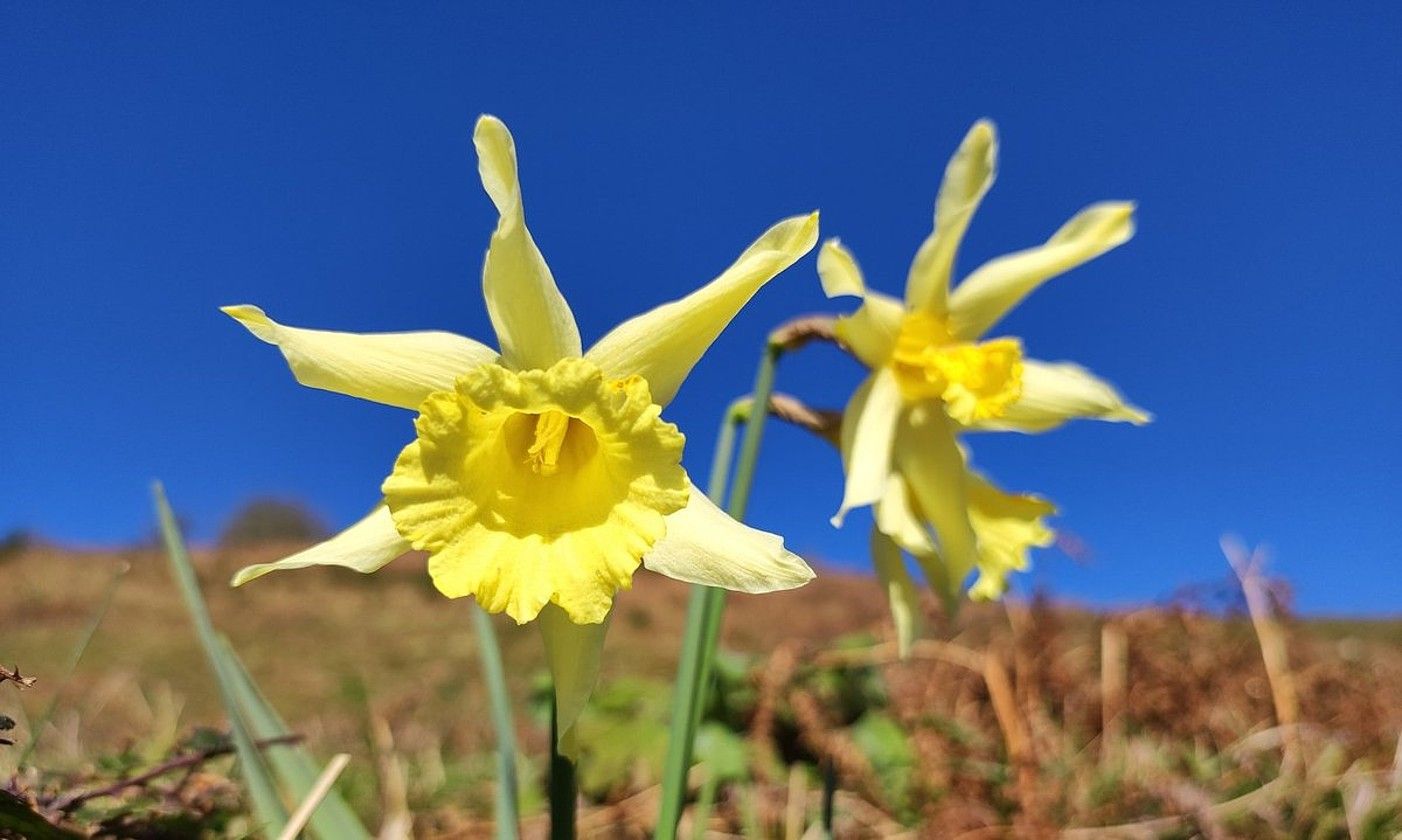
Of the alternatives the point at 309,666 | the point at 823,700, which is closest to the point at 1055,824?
the point at 823,700

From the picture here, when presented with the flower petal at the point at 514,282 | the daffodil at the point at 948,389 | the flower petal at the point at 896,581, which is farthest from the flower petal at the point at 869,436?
the flower petal at the point at 514,282

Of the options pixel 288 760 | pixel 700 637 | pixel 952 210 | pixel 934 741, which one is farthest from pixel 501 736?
pixel 934 741

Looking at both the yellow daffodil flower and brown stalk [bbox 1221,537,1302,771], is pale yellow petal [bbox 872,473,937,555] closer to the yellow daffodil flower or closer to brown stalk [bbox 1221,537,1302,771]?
the yellow daffodil flower

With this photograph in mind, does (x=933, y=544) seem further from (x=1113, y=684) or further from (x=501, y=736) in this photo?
(x=1113, y=684)

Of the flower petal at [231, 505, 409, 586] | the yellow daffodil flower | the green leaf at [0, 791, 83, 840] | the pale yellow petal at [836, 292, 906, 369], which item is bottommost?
the green leaf at [0, 791, 83, 840]

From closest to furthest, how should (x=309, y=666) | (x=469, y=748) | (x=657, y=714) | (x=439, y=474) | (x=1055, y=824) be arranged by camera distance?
(x=439, y=474) < (x=1055, y=824) < (x=657, y=714) < (x=469, y=748) < (x=309, y=666)

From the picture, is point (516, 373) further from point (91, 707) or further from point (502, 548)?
point (91, 707)

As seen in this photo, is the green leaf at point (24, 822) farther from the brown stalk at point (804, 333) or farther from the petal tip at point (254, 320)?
the brown stalk at point (804, 333)

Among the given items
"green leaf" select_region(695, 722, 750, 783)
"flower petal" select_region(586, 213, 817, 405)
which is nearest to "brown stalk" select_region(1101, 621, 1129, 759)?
"green leaf" select_region(695, 722, 750, 783)
